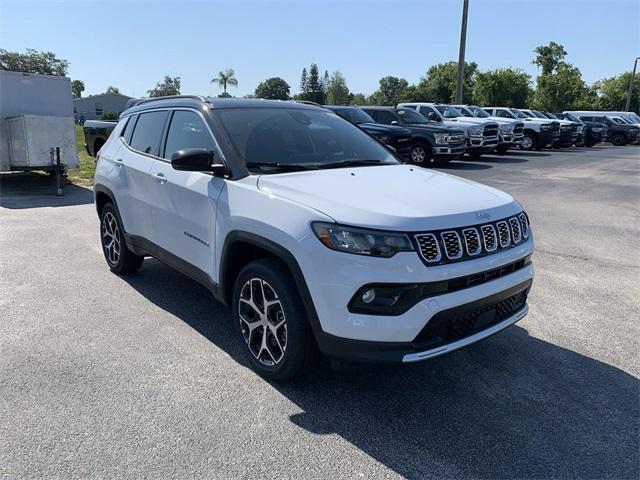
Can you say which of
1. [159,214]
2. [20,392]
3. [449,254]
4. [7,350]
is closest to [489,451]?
[449,254]

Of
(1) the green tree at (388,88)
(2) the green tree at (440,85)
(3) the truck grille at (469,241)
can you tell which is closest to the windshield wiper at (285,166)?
(3) the truck grille at (469,241)

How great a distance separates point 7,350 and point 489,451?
11.3ft

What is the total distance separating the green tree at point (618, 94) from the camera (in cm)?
7756

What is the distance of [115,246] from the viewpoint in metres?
5.63

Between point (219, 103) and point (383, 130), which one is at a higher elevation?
point (219, 103)

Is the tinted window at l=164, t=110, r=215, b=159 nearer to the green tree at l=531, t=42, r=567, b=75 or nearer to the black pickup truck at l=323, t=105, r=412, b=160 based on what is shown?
the black pickup truck at l=323, t=105, r=412, b=160

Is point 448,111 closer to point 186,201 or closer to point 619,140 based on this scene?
point 186,201

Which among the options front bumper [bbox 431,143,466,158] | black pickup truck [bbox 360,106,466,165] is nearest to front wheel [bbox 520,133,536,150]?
black pickup truck [bbox 360,106,466,165]

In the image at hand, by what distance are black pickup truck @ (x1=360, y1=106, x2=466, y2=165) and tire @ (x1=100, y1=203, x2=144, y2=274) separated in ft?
39.1

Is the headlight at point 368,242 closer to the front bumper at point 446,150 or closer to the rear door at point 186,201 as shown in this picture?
the rear door at point 186,201

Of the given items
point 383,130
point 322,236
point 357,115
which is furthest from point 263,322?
point 357,115

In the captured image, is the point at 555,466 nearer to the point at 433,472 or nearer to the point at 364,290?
the point at 433,472

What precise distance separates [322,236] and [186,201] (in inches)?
63.1

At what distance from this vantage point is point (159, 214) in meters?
4.46
